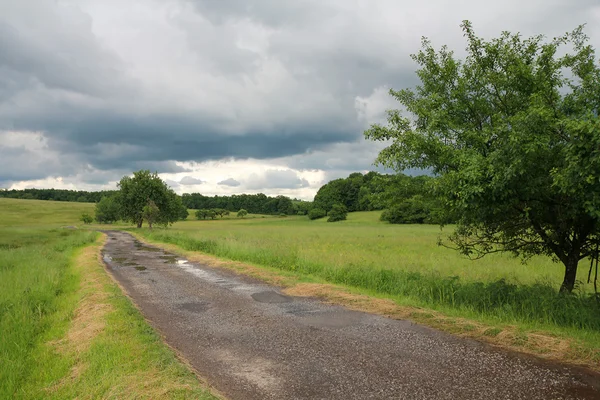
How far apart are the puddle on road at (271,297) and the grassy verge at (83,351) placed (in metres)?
3.36

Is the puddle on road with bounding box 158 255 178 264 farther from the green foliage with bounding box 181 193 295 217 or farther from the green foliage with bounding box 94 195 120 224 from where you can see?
the green foliage with bounding box 181 193 295 217

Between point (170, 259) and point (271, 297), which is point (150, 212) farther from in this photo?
point (271, 297)

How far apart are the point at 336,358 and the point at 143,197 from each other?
64846 millimetres

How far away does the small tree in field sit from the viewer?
60.2m

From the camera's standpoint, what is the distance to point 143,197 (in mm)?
64625

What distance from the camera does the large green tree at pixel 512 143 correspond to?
23.2ft

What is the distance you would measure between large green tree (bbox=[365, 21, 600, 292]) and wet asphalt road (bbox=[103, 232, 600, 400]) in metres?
3.04

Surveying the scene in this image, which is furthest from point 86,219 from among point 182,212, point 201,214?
point 182,212

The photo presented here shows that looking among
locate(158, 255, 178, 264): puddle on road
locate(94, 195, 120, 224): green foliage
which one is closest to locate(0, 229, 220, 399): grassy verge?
locate(158, 255, 178, 264): puddle on road

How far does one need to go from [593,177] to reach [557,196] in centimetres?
256

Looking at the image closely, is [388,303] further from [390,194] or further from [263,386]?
[263,386]

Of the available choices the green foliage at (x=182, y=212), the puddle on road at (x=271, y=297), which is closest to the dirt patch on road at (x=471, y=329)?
the puddle on road at (x=271, y=297)

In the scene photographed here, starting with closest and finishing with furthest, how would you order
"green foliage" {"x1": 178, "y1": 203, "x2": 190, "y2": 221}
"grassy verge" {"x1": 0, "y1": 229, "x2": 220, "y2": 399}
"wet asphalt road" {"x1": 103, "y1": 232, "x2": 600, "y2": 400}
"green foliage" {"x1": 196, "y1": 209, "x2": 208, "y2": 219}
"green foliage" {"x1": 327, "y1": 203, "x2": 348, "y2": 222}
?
"wet asphalt road" {"x1": 103, "y1": 232, "x2": 600, "y2": 400}
"grassy verge" {"x1": 0, "y1": 229, "x2": 220, "y2": 399}
"green foliage" {"x1": 178, "y1": 203, "x2": 190, "y2": 221}
"green foliage" {"x1": 327, "y1": 203, "x2": 348, "y2": 222}
"green foliage" {"x1": 196, "y1": 209, "x2": 208, "y2": 219}

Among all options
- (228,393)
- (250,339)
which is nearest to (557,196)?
(250,339)
